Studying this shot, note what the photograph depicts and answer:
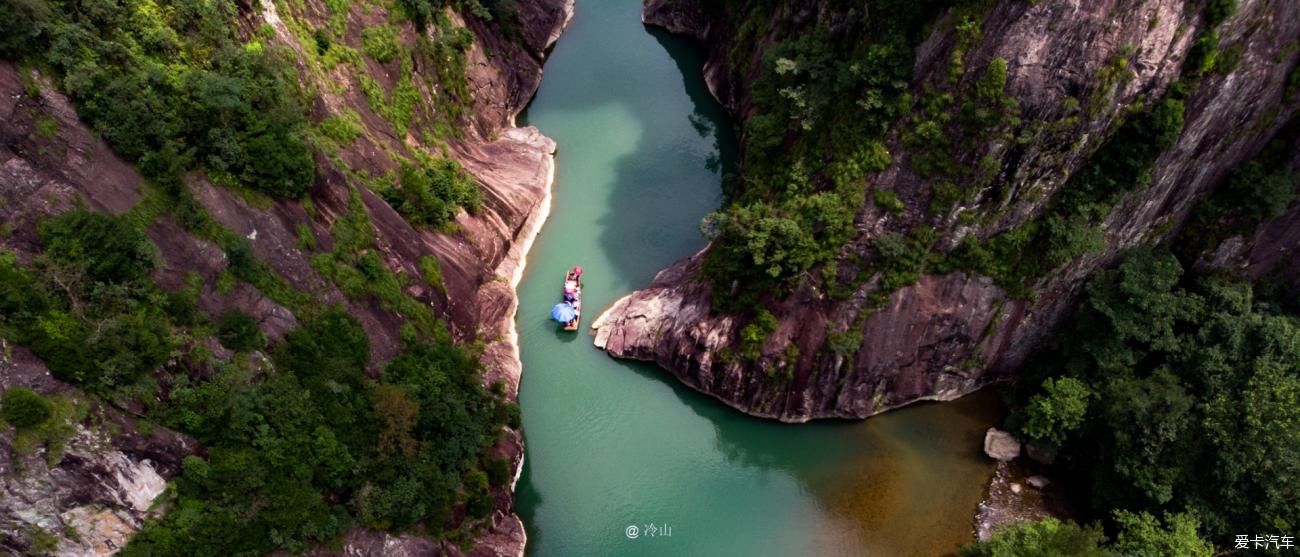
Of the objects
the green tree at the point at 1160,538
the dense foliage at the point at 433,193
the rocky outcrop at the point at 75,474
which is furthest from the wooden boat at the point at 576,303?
the green tree at the point at 1160,538

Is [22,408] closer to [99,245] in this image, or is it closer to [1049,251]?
[99,245]

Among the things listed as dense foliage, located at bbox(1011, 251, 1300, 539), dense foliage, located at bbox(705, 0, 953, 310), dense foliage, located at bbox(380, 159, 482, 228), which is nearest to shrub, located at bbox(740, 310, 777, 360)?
dense foliage, located at bbox(705, 0, 953, 310)

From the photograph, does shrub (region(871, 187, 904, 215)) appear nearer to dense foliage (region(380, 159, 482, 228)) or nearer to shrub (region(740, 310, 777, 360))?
shrub (region(740, 310, 777, 360))

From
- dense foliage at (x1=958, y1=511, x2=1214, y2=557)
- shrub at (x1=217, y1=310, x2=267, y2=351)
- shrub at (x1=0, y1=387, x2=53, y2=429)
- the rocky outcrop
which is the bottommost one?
the rocky outcrop

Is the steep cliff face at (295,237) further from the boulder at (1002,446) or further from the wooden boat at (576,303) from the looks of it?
the boulder at (1002,446)

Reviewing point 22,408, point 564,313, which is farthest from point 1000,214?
point 22,408

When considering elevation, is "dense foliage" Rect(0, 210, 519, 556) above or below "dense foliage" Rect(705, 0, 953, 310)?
below
